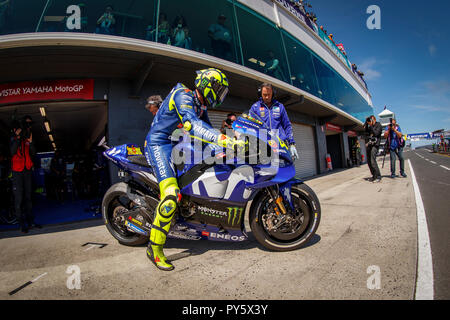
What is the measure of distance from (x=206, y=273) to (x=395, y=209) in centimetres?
335

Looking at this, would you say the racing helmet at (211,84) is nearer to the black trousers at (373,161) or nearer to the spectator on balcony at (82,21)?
the spectator on balcony at (82,21)

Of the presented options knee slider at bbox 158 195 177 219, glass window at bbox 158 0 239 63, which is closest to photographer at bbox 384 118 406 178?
glass window at bbox 158 0 239 63

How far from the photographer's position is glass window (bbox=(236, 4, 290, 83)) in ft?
23.9

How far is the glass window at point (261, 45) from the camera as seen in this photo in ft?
23.9

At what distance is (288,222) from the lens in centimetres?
198

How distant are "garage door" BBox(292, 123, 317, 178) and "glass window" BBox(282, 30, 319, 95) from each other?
2.19 meters

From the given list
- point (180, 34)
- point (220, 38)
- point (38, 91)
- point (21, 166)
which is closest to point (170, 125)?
point (21, 166)

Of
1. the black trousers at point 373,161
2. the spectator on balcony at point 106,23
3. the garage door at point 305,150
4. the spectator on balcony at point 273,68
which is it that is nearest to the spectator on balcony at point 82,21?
the spectator on balcony at point 106,23

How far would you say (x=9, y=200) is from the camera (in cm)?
486

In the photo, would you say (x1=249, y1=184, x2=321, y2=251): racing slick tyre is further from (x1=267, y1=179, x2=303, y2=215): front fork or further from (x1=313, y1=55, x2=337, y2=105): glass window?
(x1=313, y1=55, x2=337, y2=105): glass window

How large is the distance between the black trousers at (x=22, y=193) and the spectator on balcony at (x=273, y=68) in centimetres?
775

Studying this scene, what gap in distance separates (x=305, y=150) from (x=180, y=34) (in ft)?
29.9

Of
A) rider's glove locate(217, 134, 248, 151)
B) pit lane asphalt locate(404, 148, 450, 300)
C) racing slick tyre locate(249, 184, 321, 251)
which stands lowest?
pit lane asphalt locate(404, 148, 450, 300)

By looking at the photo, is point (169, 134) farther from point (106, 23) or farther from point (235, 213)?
point (106, 23)
